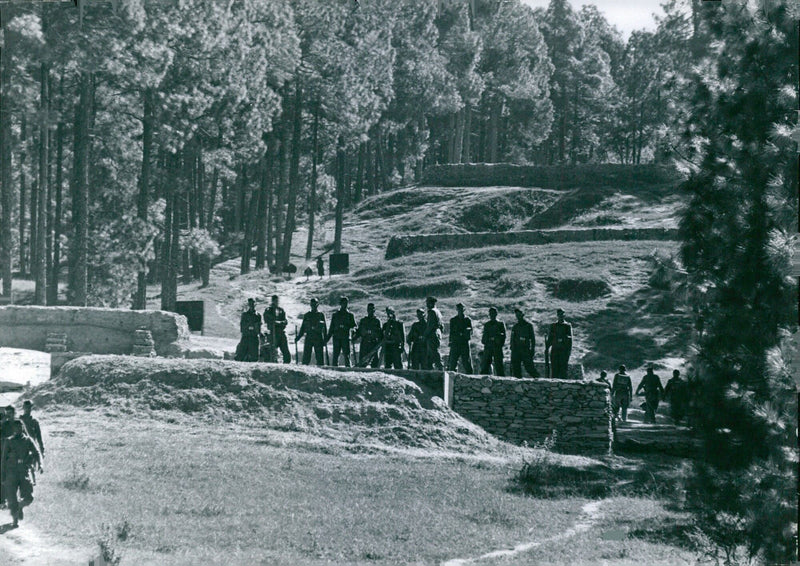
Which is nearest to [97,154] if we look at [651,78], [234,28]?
[234,28]

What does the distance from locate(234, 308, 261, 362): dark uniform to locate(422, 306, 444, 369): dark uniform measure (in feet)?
11.7

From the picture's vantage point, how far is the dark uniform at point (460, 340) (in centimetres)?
2412

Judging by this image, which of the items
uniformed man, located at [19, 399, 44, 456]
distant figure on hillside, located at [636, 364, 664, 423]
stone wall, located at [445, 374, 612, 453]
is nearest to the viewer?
uniformed man, located at [19, 399, 44, 456]

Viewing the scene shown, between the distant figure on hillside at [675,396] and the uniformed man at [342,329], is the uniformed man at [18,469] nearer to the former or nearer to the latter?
the uniformed man at [342,329]

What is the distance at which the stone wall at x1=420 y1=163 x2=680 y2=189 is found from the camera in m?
62.8

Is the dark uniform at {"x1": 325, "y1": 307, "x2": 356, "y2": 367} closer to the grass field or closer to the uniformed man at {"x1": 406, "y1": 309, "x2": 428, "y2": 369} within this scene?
the uniformed man at {"x1": 406, "y1": 309, "x2": 428, "y2": 369}

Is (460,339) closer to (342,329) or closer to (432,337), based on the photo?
(432,337)

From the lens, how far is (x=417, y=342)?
80.6 ft

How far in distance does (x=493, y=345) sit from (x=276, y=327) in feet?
15.0

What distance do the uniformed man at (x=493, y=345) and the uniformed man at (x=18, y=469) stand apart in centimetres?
1047

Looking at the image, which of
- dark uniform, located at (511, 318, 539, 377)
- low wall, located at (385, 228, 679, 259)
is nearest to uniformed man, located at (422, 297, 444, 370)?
dark uniform, located at (511, 318, 539, 377)

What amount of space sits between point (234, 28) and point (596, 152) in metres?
45.8

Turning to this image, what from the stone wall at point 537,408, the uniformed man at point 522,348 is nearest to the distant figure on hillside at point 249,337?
the stone wall at point 537,408

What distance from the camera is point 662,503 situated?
19.7 meters
